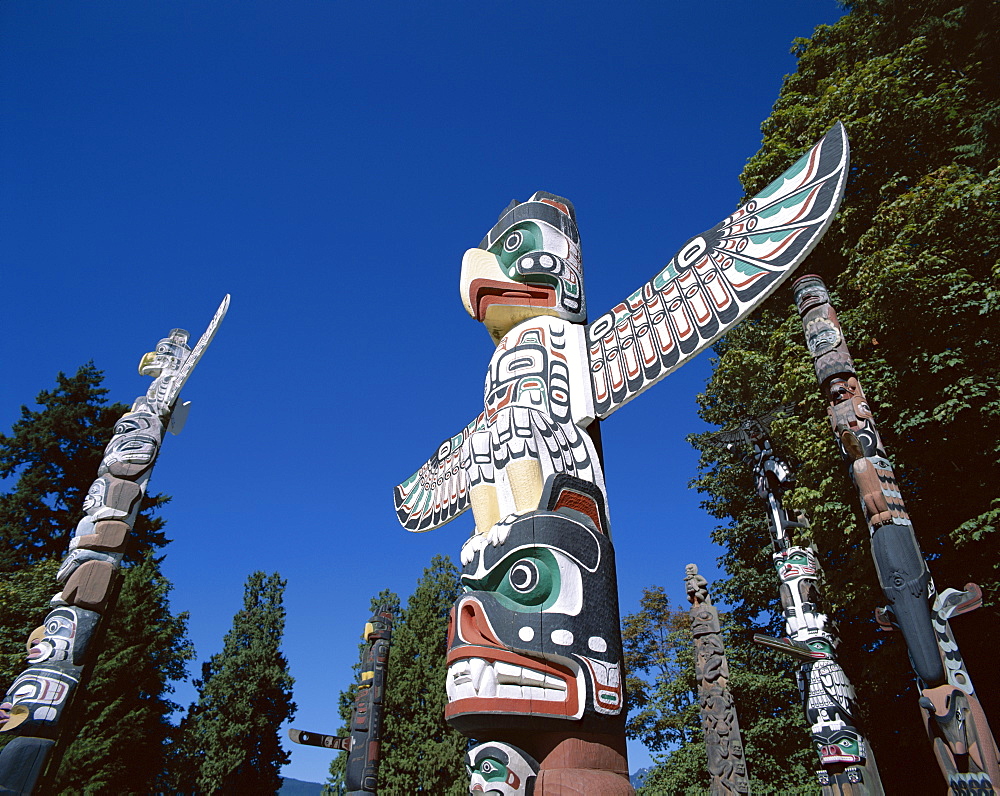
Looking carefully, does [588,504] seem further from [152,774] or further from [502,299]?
[152,774]

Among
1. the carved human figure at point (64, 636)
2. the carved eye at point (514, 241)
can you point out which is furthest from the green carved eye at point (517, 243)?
the carved human figure at point (64, 636)

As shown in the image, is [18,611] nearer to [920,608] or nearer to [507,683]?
[507,683]

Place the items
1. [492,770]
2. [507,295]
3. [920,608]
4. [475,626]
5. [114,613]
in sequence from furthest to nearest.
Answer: [114,613], [507,295], [920,608], [475,626], [492,770]

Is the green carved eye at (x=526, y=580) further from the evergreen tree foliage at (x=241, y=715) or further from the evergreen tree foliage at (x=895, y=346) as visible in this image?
the evergreen tree foliage at (x=241, y=715)

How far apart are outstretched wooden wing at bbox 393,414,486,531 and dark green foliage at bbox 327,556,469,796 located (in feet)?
26.1

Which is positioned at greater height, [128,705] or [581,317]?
[581,317]

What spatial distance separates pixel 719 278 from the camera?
440 cm

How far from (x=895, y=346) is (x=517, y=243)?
570 cm

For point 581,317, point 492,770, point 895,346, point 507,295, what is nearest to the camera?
point 492,770

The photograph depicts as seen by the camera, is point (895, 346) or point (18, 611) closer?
point (895, 346)

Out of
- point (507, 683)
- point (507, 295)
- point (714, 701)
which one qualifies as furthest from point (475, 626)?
point (714, 701)

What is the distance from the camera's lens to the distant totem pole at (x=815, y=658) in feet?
21.0

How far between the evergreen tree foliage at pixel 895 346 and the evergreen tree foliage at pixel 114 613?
1154cm

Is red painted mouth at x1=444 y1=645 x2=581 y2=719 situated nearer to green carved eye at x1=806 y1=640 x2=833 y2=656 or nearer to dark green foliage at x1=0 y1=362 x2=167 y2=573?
green carved eye at x1=806 y1=640 x2=833 y2=656
